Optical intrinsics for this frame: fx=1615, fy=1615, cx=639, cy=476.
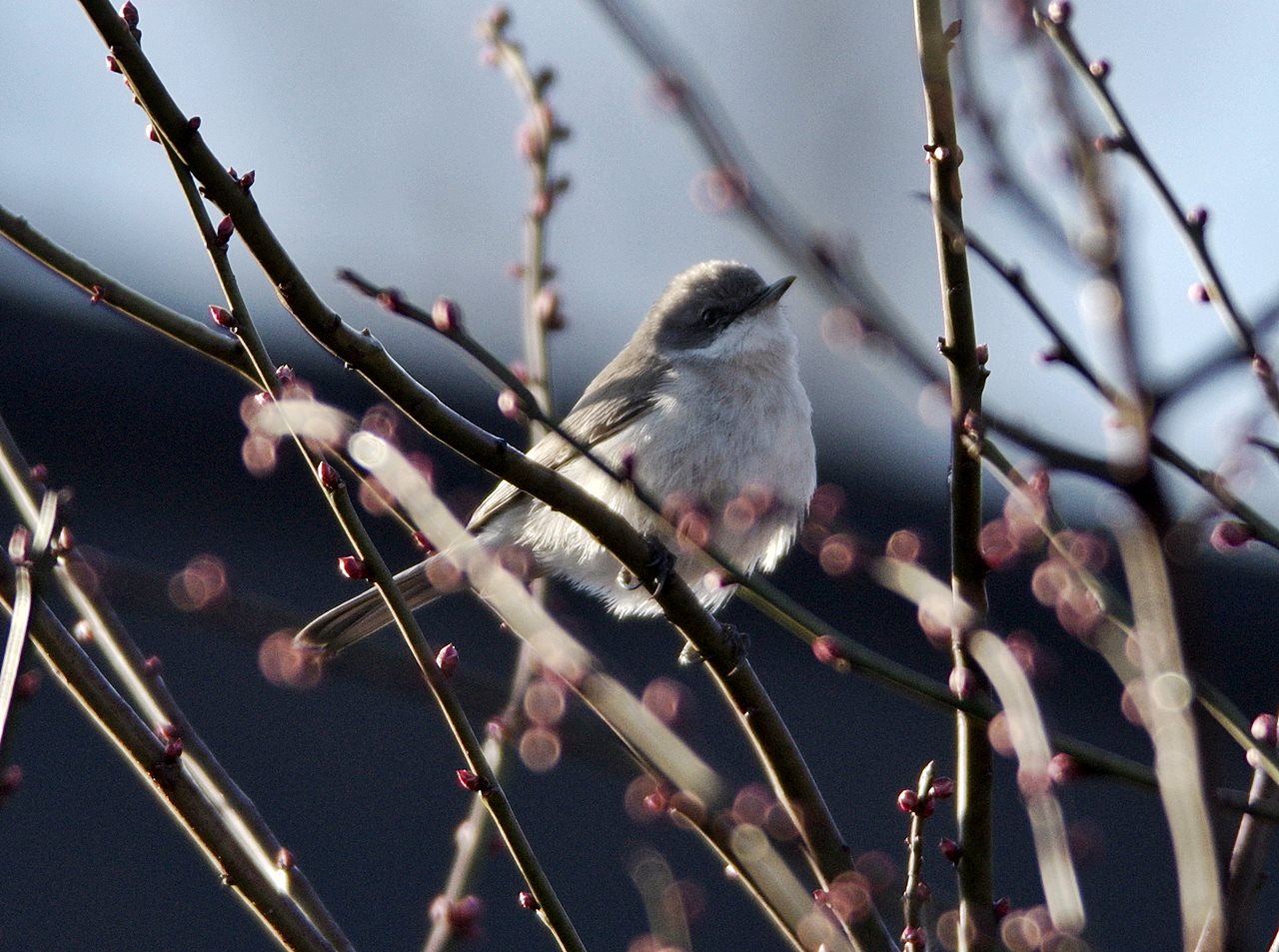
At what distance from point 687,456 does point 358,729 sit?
2.33 m

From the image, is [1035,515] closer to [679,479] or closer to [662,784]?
[662,784]

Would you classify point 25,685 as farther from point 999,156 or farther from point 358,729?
point 358,729

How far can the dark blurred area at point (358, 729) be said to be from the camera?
5762 millimetres

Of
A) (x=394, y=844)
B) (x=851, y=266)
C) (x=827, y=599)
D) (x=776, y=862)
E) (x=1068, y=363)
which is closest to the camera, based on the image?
(x=1068, y=363)

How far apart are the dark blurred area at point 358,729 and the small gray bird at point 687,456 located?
1.62 ft

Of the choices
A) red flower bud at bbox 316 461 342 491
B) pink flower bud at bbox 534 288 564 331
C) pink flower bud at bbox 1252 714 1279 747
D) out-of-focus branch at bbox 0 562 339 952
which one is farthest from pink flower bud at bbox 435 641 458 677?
pink flower bud at bbox 1252 714 1279 747

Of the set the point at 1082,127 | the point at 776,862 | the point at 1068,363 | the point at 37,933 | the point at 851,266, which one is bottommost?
the point at 37,933

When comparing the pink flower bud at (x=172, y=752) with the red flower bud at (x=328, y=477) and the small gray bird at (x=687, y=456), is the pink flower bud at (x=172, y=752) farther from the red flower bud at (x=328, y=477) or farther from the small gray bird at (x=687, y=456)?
the small gray bird at (x=687, y=456)

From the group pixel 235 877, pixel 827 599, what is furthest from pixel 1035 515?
pixel 827 599

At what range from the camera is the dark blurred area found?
227 inches

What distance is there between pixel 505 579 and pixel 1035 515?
86 cm

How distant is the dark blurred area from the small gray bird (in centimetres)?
49

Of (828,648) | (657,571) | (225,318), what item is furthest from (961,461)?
(225,318)

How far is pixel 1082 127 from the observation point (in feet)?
6.09
